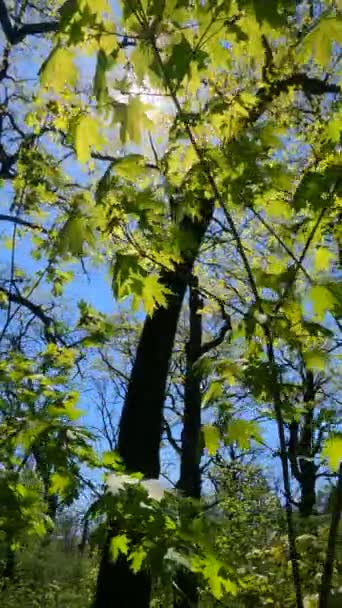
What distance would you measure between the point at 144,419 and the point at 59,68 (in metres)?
4.26

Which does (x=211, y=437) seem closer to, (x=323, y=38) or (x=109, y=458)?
(x=109, y=458)

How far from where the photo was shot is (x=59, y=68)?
1716 mm

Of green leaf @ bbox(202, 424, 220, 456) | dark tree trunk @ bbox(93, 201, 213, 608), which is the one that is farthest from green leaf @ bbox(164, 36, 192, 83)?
dark tree trunk @ bbox(93, 201, 213, 608)

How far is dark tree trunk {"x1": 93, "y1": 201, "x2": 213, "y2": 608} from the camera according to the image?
15.5 ft

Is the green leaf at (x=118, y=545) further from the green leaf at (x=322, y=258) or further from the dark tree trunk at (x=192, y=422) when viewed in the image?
the dark tree trunk at (x=192, y=422)

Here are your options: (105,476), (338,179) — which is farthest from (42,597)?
(338,179)

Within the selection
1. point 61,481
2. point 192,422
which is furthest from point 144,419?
point 192,422

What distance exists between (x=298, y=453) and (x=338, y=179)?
1.04 m

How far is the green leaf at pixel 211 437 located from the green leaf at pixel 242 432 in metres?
0.04

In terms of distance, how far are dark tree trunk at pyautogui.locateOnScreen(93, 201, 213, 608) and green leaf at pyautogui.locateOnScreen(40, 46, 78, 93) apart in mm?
2859

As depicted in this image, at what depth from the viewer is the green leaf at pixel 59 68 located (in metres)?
1.70

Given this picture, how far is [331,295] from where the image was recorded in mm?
1873

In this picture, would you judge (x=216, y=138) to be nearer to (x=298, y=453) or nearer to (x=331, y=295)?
(x=331, y=295)

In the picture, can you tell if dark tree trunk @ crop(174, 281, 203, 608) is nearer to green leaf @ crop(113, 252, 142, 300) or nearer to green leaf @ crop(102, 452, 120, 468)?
green leaf @ crop(102, 452, 120, 468)
